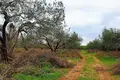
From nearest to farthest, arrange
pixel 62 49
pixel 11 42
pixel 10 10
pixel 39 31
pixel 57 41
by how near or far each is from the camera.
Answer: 1. pixel 10 10
2. pixel 39 31
3. pixel 11 42
4. pixel 57 41
5. pixel 62 49

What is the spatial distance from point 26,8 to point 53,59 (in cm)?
717

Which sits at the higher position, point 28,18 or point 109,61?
point 28,18

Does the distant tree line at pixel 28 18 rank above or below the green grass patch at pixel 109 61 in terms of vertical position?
above

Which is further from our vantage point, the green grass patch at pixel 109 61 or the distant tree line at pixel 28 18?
the green grass patch at pixel 109 61

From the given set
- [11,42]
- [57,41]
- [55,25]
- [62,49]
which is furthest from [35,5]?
[62,49]

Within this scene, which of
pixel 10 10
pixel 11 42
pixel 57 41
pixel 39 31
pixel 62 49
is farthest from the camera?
pixel 62 49

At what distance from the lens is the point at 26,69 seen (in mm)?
20406

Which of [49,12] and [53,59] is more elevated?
[49,12]

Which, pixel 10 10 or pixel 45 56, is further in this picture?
pixel 45 56

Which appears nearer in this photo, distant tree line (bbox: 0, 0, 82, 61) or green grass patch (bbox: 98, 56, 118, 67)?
distant tree line (bbox: 0, 0, 82, 61)

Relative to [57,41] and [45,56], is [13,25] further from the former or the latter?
[57,41]

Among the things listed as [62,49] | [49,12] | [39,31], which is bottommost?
[62,49]

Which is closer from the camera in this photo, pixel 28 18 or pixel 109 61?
pixel 28 18

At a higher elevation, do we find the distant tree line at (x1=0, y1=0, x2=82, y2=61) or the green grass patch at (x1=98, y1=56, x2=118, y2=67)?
the distant tree line at (x1=0, y1=0, x2=82, y2=61)
